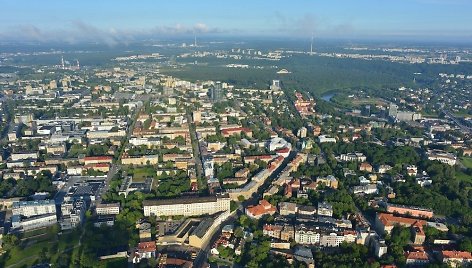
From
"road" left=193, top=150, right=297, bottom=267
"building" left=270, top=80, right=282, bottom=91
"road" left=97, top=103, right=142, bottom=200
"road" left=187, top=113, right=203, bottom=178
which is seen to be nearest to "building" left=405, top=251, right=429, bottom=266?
"road" left=193, top=150, right=297, bottom=267

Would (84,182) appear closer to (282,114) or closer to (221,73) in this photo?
(282,114)

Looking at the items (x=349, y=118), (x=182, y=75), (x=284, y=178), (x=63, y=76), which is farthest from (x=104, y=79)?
(x=284, y=178)

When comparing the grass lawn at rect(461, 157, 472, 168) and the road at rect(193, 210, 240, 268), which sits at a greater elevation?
the grass lawn at rect(461, 157, 472, 168)

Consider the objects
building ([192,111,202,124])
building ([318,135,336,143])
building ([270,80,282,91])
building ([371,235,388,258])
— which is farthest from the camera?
building ([270,80,282,91])

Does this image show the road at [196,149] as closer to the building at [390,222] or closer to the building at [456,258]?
the building at [390,222]

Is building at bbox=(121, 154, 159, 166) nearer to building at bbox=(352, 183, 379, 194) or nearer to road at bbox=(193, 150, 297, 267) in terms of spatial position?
road at bbox=(193, 150, 297, 267)

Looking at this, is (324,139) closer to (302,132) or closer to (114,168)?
(302,132)
